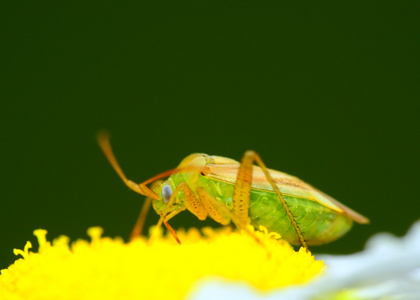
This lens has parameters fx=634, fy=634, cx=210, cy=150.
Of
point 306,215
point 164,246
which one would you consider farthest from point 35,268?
point 306,215

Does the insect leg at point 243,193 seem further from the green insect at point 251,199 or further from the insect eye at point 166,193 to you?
the insect eye at point 166,193

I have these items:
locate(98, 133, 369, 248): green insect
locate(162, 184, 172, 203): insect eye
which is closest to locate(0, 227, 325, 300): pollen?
locate(98, 133, 369, 248): green insect

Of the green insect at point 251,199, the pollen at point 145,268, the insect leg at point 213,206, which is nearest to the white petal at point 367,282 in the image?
the pollen at point 145,268

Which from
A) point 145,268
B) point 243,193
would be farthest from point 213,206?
point 145,268

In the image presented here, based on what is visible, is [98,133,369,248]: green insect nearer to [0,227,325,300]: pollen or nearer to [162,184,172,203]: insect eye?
[162,184,172,203]: insect eye

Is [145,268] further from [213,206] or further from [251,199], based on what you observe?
[251,199]
